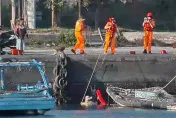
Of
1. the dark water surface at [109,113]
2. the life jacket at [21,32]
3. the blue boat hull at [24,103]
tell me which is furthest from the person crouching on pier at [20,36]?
the blue boat hull at [24,103]

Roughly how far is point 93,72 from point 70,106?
202 cm

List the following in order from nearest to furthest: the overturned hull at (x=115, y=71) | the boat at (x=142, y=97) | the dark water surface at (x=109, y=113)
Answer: the dark water surface at (x=109, y=113)
the boat at (x=142, y=97)
the overturned hull at (x=115, y=71)

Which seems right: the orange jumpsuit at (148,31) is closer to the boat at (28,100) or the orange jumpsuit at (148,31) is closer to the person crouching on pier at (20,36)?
the person crouching on pier at (20,36)

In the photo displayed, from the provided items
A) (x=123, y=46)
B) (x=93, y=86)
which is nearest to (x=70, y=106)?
(x=93, y=86)

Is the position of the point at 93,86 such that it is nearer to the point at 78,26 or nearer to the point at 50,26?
the point at 78,26

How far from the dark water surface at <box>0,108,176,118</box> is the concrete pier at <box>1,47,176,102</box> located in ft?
7.59

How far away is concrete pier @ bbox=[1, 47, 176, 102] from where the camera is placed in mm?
A: 39500

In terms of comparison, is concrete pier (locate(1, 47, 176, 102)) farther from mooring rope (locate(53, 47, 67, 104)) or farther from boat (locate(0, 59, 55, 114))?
boat (locate(0, 59, 55, 114))

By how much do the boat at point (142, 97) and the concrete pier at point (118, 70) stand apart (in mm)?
847

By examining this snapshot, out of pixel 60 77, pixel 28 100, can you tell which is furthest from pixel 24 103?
pixel 60 77

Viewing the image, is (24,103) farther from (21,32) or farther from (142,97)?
(21,32)

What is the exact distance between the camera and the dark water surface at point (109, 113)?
113 feet

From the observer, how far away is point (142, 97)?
38438mm

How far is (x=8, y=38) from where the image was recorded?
40812 millimetres
